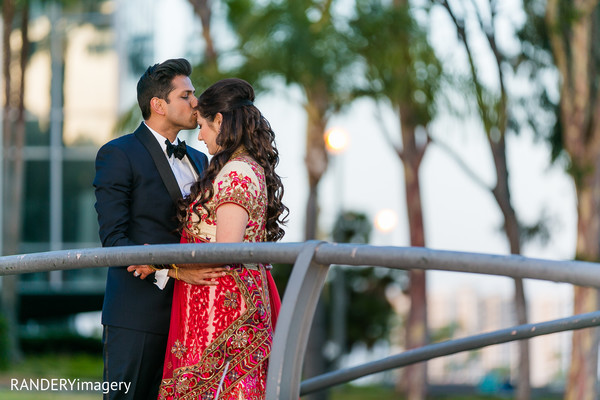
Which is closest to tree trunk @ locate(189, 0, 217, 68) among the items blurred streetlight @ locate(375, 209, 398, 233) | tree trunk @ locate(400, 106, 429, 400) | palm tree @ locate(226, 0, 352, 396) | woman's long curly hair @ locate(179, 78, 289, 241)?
Answer: palm tree @ locate(226, 0, 352, 396)

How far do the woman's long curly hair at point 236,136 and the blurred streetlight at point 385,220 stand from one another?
1512 centimetres

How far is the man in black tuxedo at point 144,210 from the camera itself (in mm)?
3795

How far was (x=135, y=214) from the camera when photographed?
393 cm

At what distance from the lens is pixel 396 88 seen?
13836mm

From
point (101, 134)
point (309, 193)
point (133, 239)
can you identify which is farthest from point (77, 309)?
point (133, 239)

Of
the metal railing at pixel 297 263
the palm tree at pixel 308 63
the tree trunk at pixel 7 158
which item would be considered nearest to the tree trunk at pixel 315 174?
the palm tree at pixel 308 63

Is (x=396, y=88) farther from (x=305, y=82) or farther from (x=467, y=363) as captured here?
(x=467, y=363)

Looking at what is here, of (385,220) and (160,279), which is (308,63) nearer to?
(385,220)

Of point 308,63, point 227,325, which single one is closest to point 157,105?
point 227,325

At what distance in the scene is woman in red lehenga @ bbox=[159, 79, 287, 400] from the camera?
3582 mm

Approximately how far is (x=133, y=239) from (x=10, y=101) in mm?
16271

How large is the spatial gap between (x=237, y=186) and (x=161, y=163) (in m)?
0.54

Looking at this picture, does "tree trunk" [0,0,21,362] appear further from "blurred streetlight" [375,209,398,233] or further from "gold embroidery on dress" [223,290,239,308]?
"gold embroidery on dress" [223,290,239,308]

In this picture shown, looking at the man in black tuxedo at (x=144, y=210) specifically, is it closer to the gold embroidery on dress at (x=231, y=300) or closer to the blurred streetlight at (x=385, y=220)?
the gold embroidery on dress at (x=231, y=300)
